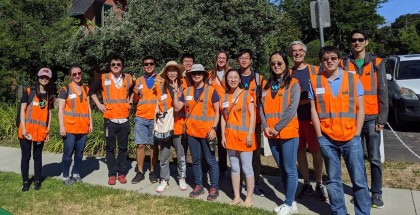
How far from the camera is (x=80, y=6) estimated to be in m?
22.7

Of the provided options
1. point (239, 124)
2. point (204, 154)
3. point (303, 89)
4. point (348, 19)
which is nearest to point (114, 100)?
point (204, 154)

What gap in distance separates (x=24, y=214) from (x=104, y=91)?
1994mm

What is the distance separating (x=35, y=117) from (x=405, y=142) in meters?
7.42

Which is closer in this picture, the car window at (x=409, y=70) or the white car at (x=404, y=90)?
the white car at (x=404, y=90)

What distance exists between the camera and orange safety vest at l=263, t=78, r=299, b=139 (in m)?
4.56

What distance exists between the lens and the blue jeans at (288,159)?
182 inches

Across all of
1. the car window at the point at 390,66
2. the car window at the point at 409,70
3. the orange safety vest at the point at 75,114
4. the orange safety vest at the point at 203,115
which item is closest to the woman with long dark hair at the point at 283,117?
the orange safety vest at the point at 203,115

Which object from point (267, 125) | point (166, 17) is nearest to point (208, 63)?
point (166, 17)

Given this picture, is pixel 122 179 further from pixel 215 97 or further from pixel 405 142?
pixel 405 142

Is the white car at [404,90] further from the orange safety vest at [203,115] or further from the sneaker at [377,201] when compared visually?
the orange safety vest at [203,115]

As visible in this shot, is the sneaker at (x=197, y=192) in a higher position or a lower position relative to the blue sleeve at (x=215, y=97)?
lower

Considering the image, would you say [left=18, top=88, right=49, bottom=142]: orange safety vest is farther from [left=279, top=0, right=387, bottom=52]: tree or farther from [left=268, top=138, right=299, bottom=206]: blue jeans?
[left=279, top=0, right=387, bottom=52]: tree

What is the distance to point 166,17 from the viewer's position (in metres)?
10.5

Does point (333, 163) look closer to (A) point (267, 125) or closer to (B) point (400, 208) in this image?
(A) point (267, 125)
